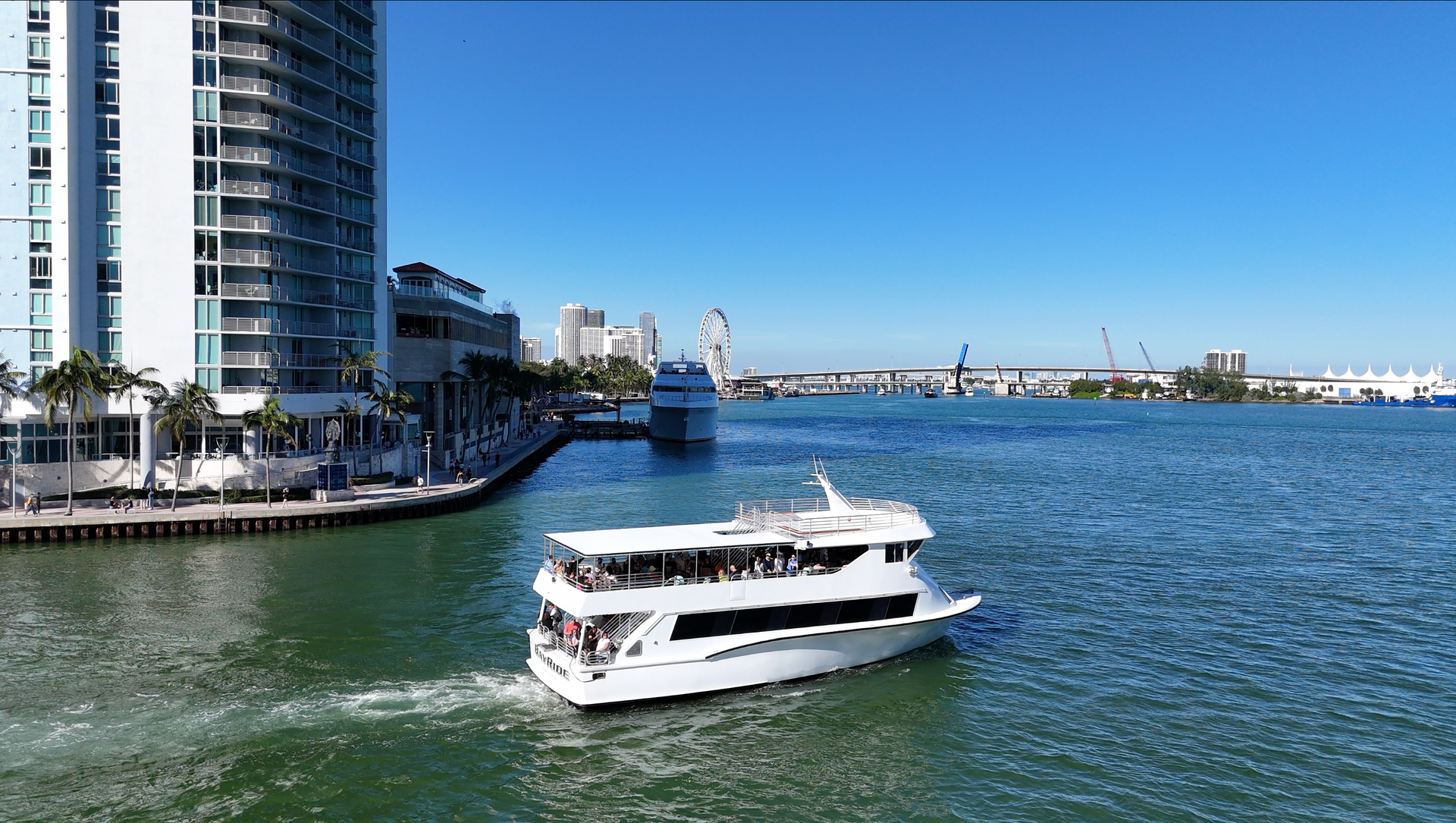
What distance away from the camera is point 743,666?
2503 centimetres

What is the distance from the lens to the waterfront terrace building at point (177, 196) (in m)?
51.6

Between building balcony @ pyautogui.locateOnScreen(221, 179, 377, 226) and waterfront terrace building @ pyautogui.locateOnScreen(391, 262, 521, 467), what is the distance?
1080 centimetres

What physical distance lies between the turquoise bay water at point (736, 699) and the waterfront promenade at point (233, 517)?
2014 millimetres

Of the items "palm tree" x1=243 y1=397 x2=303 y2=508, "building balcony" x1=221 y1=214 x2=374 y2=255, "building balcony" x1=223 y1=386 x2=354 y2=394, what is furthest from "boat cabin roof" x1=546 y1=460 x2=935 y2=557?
"building balcony" x1=221 y1=214 x2=374 y2=255

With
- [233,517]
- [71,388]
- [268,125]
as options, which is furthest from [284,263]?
[233,517]

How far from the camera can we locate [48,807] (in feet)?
59.4

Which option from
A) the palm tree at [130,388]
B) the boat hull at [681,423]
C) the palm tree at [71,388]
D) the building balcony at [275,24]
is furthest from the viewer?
the boat hull at [681,423]

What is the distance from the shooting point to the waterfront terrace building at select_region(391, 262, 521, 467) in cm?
7881

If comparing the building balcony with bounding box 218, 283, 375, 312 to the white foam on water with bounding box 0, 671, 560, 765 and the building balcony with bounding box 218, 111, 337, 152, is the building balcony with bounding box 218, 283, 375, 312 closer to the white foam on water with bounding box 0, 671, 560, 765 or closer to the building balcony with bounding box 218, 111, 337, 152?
the building balcony with bounding box 218, 111, 337, 152

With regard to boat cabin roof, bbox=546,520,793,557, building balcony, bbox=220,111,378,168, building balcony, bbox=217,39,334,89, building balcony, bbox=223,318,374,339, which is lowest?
boat cabin roof, bbox=546,520,793,557

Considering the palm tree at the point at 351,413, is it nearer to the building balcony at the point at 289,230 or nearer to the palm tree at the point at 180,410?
the palm tree at the point at 180,410

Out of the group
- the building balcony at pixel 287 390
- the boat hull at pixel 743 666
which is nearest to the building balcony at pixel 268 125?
the building balcony at pixel 287 390

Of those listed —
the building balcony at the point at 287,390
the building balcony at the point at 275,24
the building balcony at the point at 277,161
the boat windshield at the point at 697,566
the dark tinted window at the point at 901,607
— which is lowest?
the dark tinted window at the point at 901,607

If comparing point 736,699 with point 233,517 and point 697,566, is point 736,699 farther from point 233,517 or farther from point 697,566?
point 233,517
